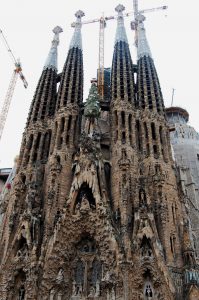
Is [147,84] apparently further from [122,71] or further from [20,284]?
[20,284]

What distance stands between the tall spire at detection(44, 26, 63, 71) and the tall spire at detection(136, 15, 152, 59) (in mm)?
8473

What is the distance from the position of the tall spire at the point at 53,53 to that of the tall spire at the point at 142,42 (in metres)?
8.47

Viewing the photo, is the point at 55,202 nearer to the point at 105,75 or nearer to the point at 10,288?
the point at 10,288

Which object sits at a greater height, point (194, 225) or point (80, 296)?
point (194, 225)

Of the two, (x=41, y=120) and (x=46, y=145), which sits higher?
(x=41, y=120)

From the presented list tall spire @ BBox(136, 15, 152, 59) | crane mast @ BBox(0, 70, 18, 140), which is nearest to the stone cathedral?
tall spire @ BBox(136, 15, 152, 59)

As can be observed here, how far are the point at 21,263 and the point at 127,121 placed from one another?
12.8 m

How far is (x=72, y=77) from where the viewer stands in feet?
104

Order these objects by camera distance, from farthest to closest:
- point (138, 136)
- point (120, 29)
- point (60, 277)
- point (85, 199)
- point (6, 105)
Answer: point (6, 105) < point (120, 29) < point (138, 136) < point (85, 199) < point (60, 277)

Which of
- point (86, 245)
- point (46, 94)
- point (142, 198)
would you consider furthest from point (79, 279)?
point (46, 94)

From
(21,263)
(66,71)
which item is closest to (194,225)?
(21,263)

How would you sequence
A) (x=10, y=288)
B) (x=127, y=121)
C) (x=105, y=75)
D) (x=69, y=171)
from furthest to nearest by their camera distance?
(x=105, y=75)
(x=127, y=121)
(x=69, y=171)
(x=10, y=288)

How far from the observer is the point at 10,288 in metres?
20.0

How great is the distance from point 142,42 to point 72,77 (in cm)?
857
